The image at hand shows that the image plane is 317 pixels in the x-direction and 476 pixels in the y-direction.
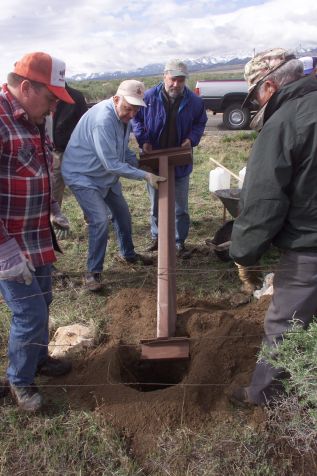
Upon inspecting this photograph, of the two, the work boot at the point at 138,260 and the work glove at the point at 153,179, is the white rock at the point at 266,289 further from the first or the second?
the work boot at the point at 138,260

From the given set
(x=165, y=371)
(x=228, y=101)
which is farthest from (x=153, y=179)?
(x=228, y=101)

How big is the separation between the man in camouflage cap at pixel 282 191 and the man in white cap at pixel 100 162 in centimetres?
176

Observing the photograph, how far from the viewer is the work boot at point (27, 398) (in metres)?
2.95

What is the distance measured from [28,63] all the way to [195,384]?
217 cm

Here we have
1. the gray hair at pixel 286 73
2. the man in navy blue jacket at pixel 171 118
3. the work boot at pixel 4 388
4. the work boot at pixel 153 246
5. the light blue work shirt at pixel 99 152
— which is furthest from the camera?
the work boot at pixel 153 246

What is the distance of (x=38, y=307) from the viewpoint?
275 cm

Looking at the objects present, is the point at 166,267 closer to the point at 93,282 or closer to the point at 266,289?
the point at 266,289

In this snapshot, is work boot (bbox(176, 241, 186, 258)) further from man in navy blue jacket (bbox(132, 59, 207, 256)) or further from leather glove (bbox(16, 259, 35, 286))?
leather glove (bbox(16, 259, 35, 286))

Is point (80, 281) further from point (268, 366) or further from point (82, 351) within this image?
point (268, 366)

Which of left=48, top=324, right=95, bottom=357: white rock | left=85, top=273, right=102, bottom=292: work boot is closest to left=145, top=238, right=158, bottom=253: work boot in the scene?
left=85, top=273, right=102, bottom=292: work boot

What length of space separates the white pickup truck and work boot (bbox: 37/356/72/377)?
13.8m

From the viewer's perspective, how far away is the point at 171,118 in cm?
508

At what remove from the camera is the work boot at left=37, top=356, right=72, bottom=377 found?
3342mm

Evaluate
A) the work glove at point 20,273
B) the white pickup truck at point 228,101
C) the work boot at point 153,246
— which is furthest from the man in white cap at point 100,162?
the white pickup truck at point 228,101
